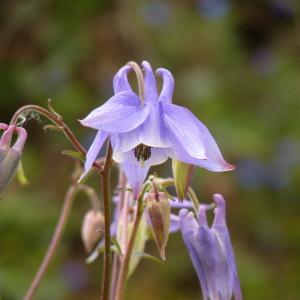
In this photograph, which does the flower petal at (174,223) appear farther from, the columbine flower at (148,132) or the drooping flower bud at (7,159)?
the drooping flower bud at (7,159)

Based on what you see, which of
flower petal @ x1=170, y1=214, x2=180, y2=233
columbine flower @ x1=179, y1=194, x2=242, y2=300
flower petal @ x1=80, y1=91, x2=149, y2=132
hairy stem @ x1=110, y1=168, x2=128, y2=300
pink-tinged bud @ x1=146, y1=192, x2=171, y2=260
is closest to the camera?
flower petal @ x1=80, y1=91, x2=149, y2=132

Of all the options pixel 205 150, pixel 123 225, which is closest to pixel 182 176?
pixel 205 150

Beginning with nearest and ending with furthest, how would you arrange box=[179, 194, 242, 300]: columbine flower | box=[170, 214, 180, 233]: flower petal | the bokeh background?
box=[179, 194, 242, 300]: columbine flower, box=[170, 214, 180, 233]: flower petal, the bokeh background

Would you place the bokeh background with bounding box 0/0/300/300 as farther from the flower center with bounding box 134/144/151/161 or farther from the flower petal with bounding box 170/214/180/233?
the flower center with bounding box 134/144/151/161

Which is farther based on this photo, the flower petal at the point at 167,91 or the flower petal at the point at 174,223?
the flower petal at the point at 174,223

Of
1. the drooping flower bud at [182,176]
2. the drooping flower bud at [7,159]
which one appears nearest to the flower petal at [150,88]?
the drooping flower bud at [182,176]

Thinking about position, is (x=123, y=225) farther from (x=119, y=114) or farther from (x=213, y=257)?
(x=119, y=114)

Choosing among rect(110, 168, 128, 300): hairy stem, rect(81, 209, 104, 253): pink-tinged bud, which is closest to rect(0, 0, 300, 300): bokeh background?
rect(81, 209, 104, 253): pink-tinged bud
